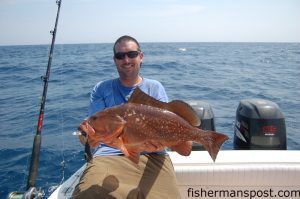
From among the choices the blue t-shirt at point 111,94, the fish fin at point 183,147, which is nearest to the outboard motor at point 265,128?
the blue t-shirt at point 111,94

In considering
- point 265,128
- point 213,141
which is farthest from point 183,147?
point 265,128

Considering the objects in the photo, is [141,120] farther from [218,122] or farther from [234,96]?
[234,96]

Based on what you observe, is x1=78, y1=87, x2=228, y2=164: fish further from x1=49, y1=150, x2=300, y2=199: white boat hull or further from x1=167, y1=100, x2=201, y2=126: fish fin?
x1=49, y1=150, x2=300, y2=199: white boat hull

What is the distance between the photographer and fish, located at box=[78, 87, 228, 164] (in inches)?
104

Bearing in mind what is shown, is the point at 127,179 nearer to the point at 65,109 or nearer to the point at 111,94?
the point at 111,94

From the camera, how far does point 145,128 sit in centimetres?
270

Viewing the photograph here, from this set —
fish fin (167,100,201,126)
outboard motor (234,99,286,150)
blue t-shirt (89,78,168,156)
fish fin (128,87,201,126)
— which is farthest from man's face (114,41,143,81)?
outboard motor (234,99,286,150)

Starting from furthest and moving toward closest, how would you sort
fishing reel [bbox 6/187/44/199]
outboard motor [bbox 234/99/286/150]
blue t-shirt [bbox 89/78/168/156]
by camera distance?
outboard motor [bbox 234/99/286/150] → blue t-shirt [bbox 89/78/168/156] → fishing reel [bbox 6/187/44/199]

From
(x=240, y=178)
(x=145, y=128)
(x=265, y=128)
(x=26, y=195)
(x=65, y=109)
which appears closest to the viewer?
(x=145, y=128)

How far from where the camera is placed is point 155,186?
3.27 metres

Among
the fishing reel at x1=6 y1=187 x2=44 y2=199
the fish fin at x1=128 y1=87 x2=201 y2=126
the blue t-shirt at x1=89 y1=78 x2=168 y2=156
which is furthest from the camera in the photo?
the blue t-shirt at x1=89 y1=78 x2=168 y2=156

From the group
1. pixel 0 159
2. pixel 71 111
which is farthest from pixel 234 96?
pixel 0 159

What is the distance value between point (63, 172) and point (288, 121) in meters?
7.97

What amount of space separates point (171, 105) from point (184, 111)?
14 cm
